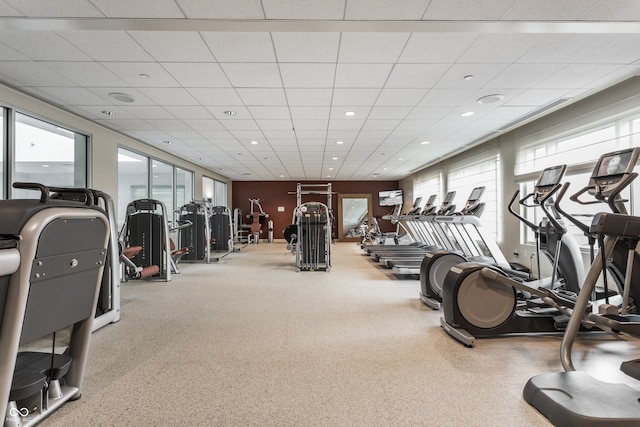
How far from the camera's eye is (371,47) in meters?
2.99

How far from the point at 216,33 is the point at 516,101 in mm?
3944

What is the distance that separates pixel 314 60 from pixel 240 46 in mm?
718

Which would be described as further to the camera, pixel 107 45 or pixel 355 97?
pixel 355 97

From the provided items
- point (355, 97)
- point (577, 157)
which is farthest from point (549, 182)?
point (577, 157)

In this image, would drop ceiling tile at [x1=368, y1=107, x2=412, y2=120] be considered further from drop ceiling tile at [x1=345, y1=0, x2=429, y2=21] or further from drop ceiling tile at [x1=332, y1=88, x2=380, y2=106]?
drop ceiling tile at [x1=345, y1=0, x2=429, y2=21]

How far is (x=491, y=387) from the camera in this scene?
1.92m

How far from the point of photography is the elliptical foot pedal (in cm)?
147

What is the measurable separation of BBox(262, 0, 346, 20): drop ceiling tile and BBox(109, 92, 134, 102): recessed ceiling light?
8.72 feet

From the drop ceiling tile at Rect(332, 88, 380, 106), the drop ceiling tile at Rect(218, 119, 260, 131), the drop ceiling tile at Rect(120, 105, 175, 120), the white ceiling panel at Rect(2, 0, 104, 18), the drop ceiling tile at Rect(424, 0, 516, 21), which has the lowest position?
the drop ceiling tile at Rect(424, 0, 516, 21)

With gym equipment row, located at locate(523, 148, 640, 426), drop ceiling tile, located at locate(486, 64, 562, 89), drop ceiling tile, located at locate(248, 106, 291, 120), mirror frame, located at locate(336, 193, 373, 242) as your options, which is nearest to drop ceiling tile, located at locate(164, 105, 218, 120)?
drop ceiling tile, located at locate(248, 106, 291, 120)

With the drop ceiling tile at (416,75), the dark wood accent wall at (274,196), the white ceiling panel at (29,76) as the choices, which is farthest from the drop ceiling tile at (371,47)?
the dark wood accent wall at (274,196)

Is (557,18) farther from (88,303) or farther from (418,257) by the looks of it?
(418,257)

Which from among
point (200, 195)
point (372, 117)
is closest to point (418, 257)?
point (372, 117)

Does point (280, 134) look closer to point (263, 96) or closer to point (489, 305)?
point (263, 96)
